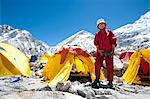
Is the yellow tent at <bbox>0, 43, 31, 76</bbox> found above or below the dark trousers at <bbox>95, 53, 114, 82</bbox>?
above

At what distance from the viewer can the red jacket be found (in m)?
10.1

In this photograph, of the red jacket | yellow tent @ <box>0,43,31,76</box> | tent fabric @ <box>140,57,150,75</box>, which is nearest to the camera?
the red jacket

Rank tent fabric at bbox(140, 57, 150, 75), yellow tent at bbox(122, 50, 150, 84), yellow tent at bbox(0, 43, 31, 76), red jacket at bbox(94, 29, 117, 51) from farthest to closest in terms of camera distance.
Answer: yellow tent at bbox(0, 43, 31, 76) → tent fabric at bbox(140, 57, 150, 75) → yellow tent at bbox(122, 50, 150, 84) → red jacket at bbox(94, 29, 117, 51)

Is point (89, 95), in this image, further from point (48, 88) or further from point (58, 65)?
point (58, 65)

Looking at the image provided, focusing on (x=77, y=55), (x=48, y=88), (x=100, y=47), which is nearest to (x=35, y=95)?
(x=48, y=88)

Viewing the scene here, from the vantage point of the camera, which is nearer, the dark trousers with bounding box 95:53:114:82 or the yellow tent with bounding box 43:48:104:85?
the dark trousers with bounding box 95:53:114:82

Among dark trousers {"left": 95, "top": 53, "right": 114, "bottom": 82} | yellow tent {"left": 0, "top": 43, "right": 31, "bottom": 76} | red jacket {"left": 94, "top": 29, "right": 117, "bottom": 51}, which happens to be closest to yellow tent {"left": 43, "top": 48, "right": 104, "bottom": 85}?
yellow tent {"left": 0, "top": 43, "right": 31, "bottom": 76}

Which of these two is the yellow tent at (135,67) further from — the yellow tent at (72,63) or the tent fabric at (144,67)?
the yellow tent at (72,63)

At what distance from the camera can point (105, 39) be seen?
33.1ft

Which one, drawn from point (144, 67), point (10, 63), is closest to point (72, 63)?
point (10, 63)

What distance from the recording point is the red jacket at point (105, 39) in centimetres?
1006

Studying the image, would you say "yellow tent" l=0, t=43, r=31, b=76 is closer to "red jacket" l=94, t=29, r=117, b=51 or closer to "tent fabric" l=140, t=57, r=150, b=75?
"red jacket" l=94, t=29, r=117, b=51

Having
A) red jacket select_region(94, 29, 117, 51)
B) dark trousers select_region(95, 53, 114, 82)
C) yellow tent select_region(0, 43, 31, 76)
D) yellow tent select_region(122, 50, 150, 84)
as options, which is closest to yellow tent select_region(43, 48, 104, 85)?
yellow tent select_region(122, 50, 150, 84)

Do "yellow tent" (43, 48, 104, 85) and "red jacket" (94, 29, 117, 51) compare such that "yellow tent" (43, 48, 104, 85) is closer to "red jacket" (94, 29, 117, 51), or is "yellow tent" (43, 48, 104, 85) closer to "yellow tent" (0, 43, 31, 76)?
"yellow tent" (0, 43, 31, 76)
